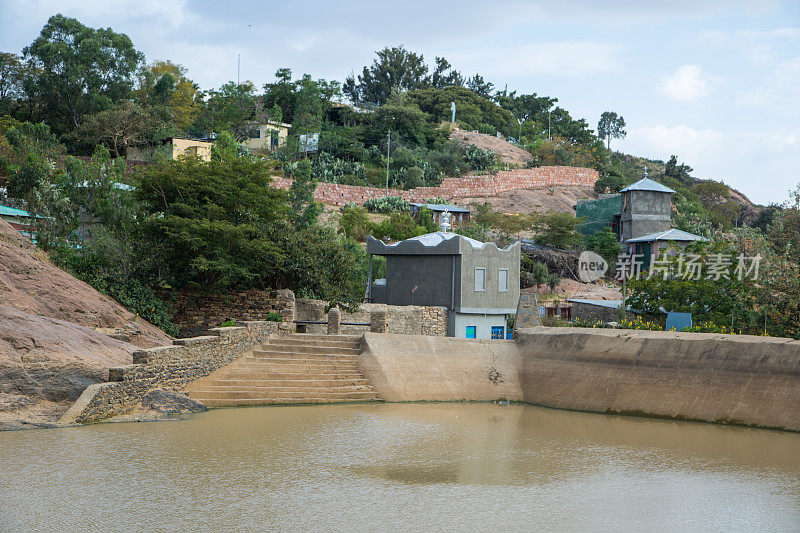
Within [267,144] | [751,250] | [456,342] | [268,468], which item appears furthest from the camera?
[267,144]

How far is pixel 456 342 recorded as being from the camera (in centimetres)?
1802

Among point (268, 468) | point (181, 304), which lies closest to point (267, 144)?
point (181, 304)

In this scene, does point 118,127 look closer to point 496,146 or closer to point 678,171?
point 496,146

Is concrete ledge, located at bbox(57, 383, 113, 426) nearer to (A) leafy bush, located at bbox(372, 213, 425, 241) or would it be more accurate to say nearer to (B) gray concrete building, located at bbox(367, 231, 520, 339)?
(B) gray concrete building, located at bbox(367, 231, 520, 339)

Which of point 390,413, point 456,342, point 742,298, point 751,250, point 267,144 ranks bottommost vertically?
point 390,413

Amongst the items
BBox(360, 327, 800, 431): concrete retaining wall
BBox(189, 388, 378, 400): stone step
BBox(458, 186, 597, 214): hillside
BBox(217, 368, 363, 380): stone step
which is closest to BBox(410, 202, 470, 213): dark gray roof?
BBox(458, 186, 597, 214): hillside

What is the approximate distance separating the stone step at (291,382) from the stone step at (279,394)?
268 mm

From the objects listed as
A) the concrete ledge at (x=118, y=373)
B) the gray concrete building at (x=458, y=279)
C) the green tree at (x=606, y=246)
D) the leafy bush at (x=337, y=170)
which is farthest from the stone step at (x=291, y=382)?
the leafy bush at (x=337, y=170)

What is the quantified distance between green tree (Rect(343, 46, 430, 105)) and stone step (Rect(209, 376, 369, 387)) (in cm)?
6568

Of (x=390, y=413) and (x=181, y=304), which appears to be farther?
(x=181, y=304)

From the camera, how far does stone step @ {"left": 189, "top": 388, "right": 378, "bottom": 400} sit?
15086 millimetres

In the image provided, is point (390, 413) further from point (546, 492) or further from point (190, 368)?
point (546, 492)

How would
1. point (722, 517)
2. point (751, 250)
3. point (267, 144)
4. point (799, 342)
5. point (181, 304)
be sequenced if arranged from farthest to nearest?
point (267, 144), point (751, 250), point (181, 304), point (799, 342), point (722, 517)

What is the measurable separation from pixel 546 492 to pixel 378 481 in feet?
7.35
